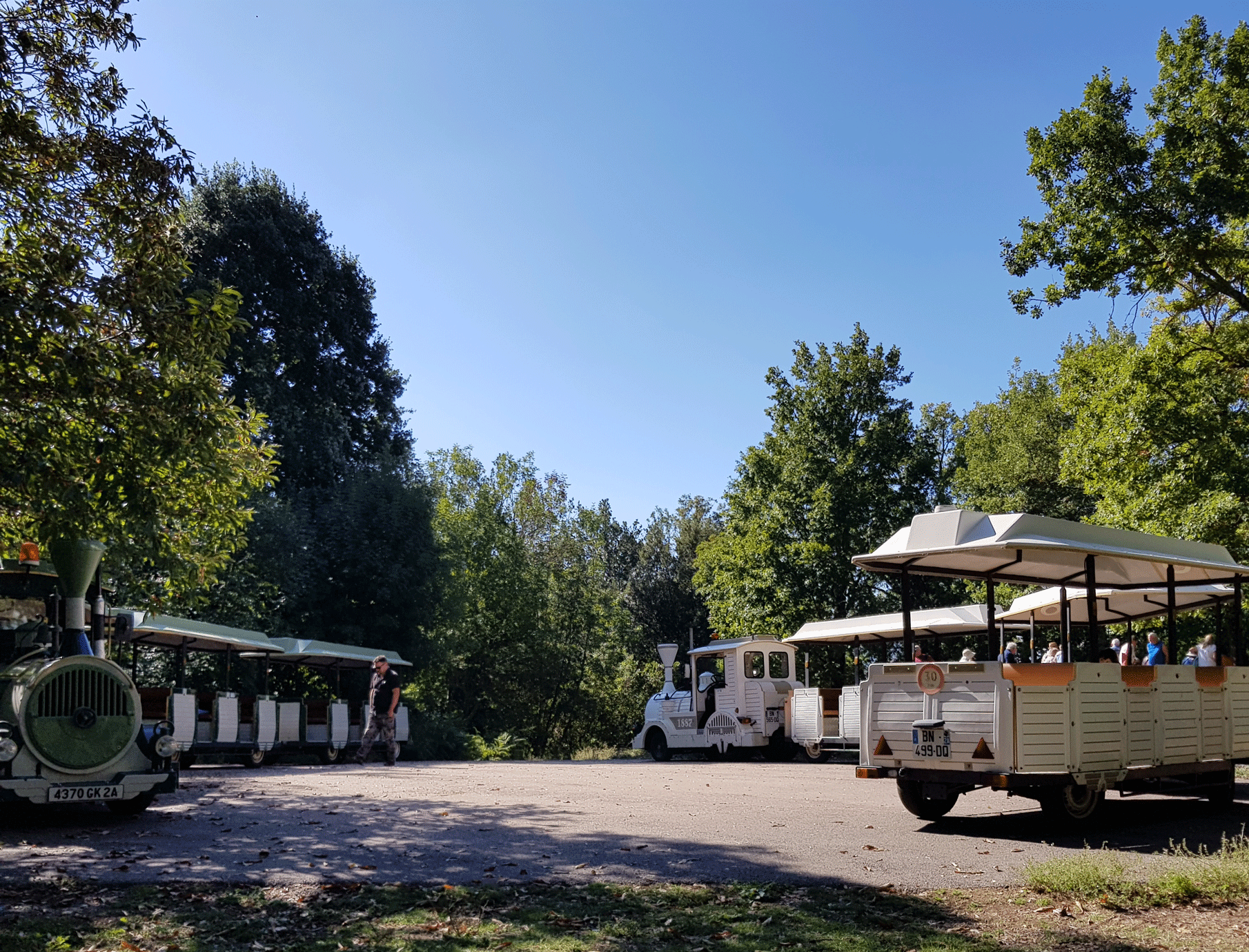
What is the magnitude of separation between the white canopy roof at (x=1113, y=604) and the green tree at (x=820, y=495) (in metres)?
14.1

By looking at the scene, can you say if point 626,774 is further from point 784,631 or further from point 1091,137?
point 784,631

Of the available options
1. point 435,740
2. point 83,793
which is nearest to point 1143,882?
point 83,793

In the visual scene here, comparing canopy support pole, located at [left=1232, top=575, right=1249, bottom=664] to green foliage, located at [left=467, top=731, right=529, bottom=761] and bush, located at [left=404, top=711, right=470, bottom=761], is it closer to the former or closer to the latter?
bush, located at [left=404, top=711, right=470, bottom=761]

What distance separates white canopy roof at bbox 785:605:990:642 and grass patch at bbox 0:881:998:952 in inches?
733

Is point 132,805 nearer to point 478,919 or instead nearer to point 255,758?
point 478,919

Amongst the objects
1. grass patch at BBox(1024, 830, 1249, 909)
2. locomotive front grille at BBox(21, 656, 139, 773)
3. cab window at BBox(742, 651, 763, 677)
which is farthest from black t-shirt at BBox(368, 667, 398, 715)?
grass patch at BBox(1024, 830, 1249, 909)

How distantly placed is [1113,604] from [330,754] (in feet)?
56.6

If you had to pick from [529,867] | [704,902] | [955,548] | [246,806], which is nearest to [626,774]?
[246,806]

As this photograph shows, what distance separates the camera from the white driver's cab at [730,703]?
25.8 metres

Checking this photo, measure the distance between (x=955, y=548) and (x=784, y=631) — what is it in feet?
83.3

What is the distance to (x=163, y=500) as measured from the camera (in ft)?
39.5

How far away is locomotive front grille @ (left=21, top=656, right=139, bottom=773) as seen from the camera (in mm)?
10445

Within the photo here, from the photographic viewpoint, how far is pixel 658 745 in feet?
92.1

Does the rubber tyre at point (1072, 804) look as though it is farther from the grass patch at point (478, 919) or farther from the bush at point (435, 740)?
the bush at point (435, 740)
